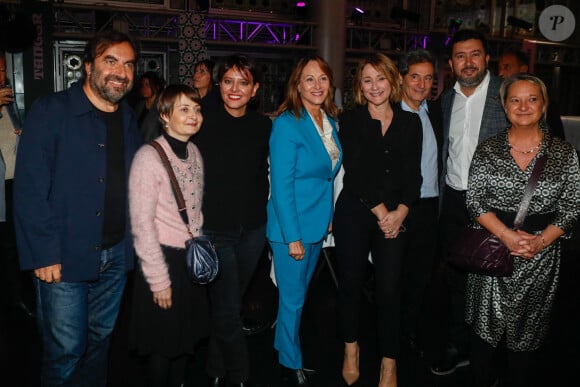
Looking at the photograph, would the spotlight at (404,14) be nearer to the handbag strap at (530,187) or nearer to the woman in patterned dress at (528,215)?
the woman in patterned dress at (528,215)

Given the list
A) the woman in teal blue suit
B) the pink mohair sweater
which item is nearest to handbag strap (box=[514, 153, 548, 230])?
the woman in teal blue suit

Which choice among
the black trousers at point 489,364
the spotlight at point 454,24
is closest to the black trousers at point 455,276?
the black trousers at point 489,364

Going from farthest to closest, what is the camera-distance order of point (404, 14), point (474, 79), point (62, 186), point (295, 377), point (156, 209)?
point (404, 14)
point (474, 79)
point (295, 377)
point (156, 209)
point (62, 186)

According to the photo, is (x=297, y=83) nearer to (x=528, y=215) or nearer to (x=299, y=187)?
(x=299, y=187)

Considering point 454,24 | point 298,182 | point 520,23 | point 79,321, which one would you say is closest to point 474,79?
point 298,182

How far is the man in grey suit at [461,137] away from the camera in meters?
2.97

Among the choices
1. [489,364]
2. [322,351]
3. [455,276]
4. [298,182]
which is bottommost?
[322,351]

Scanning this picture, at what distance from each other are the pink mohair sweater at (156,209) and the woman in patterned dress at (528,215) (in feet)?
4.47

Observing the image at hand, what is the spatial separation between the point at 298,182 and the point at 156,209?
2.56ft

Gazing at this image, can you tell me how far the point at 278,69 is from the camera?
11.8m

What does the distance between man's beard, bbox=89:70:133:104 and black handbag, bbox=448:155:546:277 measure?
173 centimetres

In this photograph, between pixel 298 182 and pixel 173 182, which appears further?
pixel 298 182

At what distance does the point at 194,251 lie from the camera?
2.15 meters

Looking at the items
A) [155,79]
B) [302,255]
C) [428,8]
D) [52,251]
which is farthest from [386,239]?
[428,8]
